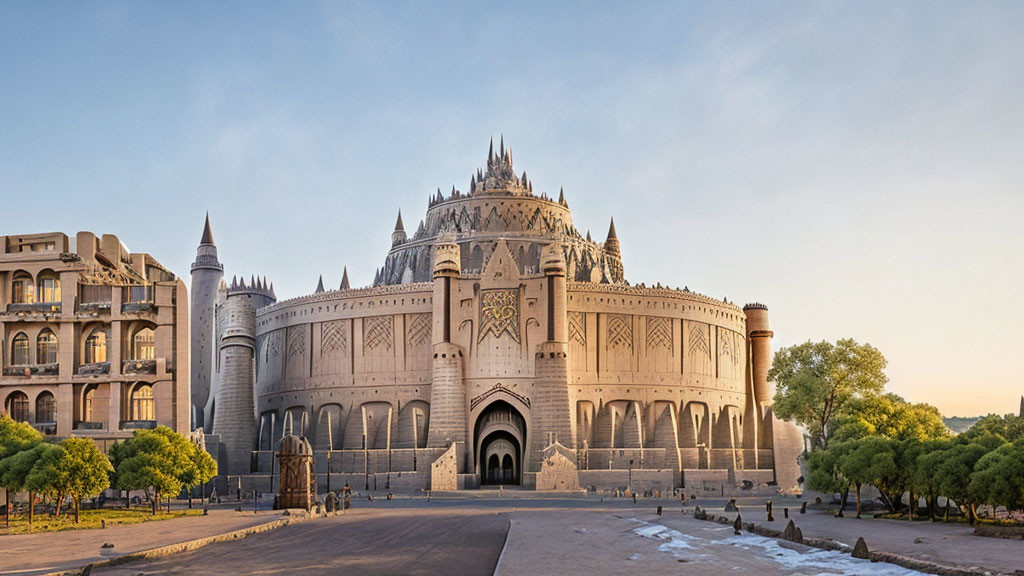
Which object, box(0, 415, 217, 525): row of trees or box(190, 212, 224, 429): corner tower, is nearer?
box(0, 415, 217, 525): row of trees

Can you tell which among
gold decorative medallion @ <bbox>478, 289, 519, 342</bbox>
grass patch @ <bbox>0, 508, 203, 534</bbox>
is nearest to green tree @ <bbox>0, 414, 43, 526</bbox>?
grass patch @ <bbox>0, 508, 203, 534</bbox>

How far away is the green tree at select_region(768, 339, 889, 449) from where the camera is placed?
58.4 meters

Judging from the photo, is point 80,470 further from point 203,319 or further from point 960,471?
point 203,319

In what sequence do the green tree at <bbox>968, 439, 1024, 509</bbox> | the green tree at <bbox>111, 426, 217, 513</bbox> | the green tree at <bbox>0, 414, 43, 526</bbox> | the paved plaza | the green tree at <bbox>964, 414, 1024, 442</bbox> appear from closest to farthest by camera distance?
1. the paved plaza
2. the green tree at <bbox>968, 439, 1024, 509</bbox>
3. the green tree at <bbox>0, 414, 43, 526</bbox>
4. the green tree at <bbox>111, 426, 217, 513</bbox>
5. the green tree at <bbox>964, 414, 1024, 442</bbox>

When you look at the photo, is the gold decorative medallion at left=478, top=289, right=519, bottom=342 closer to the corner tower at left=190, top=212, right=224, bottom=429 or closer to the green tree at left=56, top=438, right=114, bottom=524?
the corner tower at left=190, top=212, right=224, bottom=429

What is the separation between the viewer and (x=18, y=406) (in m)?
50.8

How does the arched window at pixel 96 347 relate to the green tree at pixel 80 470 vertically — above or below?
above

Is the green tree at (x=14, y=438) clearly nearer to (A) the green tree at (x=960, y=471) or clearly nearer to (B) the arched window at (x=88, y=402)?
(B) the arched window at (x=88, y=402)

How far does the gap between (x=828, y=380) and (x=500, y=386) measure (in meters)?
25.2

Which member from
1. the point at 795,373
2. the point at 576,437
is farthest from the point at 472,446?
the point at 795,373

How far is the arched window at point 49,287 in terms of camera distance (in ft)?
167

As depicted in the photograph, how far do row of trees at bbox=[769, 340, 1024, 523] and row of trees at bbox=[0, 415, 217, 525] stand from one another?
28.4 metres

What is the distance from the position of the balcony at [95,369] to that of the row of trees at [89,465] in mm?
6714

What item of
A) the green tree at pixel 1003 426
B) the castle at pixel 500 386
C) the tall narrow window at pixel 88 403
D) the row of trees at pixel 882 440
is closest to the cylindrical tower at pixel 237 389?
the castle at pixel 500 386
